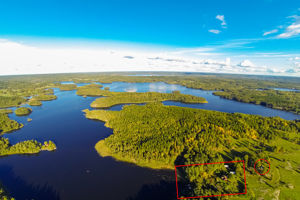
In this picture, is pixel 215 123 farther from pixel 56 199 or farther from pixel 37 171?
pixel 37 171

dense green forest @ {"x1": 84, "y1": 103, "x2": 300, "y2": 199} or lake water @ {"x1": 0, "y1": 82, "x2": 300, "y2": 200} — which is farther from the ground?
dense green forest @ {"x1": 84, "y1": 103, "x2": 300, "y2": 199}

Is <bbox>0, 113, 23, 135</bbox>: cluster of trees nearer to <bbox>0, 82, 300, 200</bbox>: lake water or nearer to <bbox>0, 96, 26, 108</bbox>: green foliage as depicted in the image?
<bbox>0, 82, 300, 200</bbox>: lake water

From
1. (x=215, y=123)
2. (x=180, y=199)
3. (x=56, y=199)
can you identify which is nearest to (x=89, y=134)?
(x=56, y=199)

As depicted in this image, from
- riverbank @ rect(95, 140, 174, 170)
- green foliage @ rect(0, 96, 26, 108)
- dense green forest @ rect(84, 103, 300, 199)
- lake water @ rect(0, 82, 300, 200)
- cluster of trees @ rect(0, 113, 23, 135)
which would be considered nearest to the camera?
lake water @ rect(0, 82, 300, 200)

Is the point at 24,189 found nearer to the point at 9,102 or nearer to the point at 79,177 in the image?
the point at 79,177

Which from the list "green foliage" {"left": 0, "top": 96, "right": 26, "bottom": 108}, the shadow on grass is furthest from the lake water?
"green foliage" {"left": 0, "top": 96, "right": 26, "bottom": 108}

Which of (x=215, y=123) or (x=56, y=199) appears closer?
(x=56, y=199)
